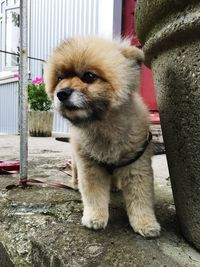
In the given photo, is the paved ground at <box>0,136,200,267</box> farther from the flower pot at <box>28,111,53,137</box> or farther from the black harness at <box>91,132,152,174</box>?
the flower pot at <box>28,111,53,137</box>

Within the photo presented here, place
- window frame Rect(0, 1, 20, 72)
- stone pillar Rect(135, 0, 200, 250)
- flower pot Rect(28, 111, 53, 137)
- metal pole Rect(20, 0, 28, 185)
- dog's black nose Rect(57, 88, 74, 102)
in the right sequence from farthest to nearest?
window frame Rect(0, 1, 20, 72) < flower pot Rect(28, 111, 53, 137) < metal pole Rect(20, 0, 28, 185) < dog's black nose Rect(57, 88, 74, 102) < stone pillar Rect(135, 0, 200, 250)

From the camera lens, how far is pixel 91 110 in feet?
3.57

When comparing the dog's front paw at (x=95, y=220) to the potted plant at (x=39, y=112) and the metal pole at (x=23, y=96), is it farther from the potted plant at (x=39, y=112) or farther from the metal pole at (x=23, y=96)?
the potted plant at (x=39, y=112)

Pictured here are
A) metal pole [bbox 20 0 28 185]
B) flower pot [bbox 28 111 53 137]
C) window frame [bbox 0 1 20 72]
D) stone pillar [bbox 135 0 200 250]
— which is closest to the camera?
stone pillar [bbox 135 0 200 250]

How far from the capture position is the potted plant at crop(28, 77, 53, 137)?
5012mm

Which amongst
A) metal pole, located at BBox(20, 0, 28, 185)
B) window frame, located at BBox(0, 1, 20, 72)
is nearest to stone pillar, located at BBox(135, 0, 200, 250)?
metal pole, located at BBox(20, 0, 28, 185)

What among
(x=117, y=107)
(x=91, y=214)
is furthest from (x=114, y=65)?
(x=91, y=214)

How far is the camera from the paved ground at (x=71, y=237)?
37.2 inches

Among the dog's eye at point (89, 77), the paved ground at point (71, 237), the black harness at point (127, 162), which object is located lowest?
the paved ground at point (71, 237)

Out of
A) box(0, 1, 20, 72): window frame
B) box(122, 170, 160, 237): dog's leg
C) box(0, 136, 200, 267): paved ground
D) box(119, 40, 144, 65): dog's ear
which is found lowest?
box(0, 136, 200, 267): paved ground

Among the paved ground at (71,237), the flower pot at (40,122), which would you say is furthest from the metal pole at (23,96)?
the flower pot at (40,122)

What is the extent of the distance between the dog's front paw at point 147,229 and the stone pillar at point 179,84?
72 millimetres

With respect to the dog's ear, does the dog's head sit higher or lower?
lower

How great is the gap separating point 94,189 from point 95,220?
0.35ft
